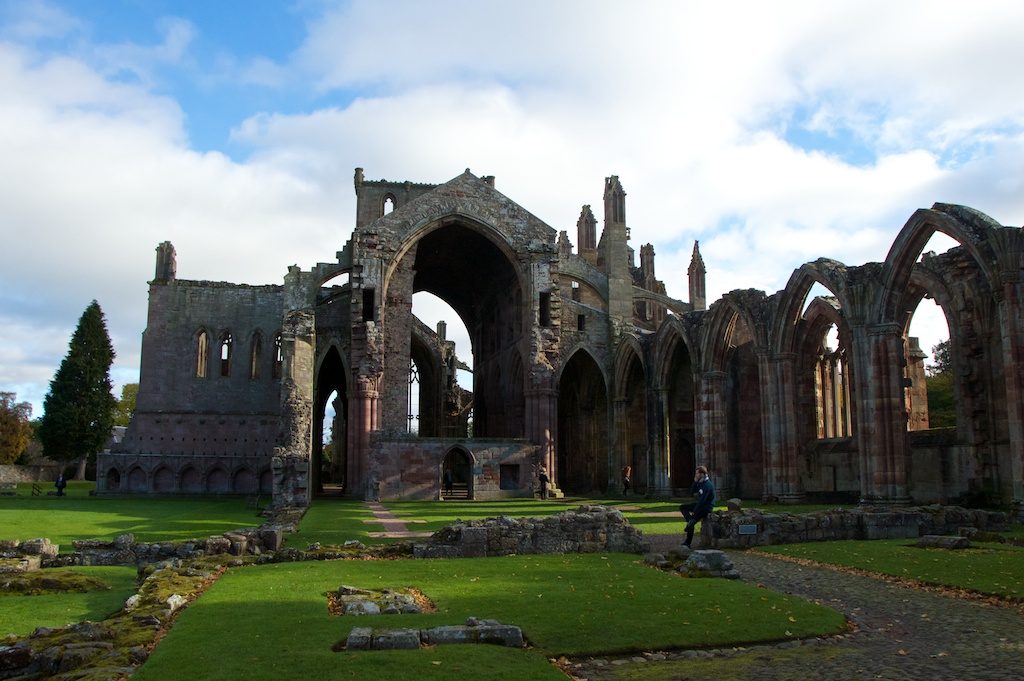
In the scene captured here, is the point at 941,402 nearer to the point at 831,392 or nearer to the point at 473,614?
the point at 831,392

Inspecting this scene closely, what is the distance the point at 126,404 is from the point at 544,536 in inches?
3011

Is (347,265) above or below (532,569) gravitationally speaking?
above

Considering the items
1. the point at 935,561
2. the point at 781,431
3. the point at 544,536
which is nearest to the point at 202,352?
the point at 781,431

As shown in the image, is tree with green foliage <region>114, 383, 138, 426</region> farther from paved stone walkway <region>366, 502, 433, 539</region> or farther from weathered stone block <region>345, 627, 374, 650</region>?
weathered stone block <region>345, 627, 374, 650</region>

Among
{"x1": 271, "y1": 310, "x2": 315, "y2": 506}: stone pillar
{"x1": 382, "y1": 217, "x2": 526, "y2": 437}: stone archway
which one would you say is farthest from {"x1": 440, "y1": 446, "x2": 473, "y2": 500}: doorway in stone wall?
{"x1": 271, "y1": 310, "x2": 315, "y2": 506}: stone pillar

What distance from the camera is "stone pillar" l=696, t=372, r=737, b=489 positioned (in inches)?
1192

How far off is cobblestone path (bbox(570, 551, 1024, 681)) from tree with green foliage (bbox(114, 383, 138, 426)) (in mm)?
75665

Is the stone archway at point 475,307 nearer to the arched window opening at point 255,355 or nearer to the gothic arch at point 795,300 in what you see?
the arched window opening at point 255,355

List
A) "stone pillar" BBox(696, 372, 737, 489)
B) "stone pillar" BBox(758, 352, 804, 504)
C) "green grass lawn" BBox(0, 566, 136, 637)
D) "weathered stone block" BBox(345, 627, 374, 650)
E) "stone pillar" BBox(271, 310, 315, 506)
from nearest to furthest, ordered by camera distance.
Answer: "weathered stone block" BBox(345, 627, 374, 650) < "green grass lawn" BBox(0, 566, 136, 637) < "stone pillar" BBox(758, 352, 804, 504) < "stone pillar" BBox(271, 310, 315, 506) < "stone pillar" BBox(696, 372, 737, 489)

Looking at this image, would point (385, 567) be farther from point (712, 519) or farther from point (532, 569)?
point (712, 519)

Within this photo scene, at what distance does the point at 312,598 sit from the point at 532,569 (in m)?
3.60

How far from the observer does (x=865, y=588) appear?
33.9 feet

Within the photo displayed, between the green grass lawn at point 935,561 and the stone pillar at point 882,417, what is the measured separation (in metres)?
7.58

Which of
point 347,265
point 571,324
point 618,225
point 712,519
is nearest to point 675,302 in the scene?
point 618,225
